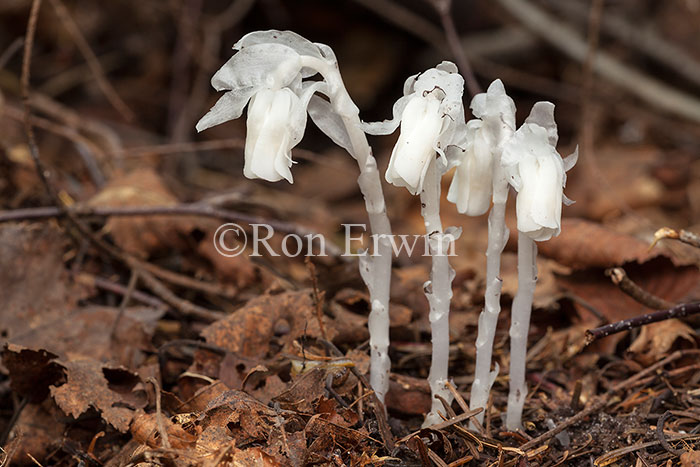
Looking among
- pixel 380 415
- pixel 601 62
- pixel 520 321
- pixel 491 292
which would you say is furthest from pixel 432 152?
pixel 601 62

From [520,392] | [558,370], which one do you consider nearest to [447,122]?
[520,392]

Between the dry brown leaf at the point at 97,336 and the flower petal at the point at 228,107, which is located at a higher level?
the flower petal at the point at 228,107

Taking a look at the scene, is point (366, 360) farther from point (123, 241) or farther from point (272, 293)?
point (123, 241)

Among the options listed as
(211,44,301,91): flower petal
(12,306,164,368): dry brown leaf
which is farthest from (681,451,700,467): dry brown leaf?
(12,306,164,368): dry brown leaf

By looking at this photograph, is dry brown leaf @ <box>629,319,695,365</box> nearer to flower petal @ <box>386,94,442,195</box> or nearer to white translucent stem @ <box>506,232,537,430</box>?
white translucent stem @ <box>506,232,537,430</box>

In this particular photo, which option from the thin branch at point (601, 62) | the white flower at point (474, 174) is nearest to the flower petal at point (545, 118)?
the white flower at point (474, 174)

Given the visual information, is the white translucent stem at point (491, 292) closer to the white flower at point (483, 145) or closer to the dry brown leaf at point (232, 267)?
the white flower at point (483, 145)

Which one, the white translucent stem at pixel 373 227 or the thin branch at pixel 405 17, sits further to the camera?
the thin branch at pixel 405 17
